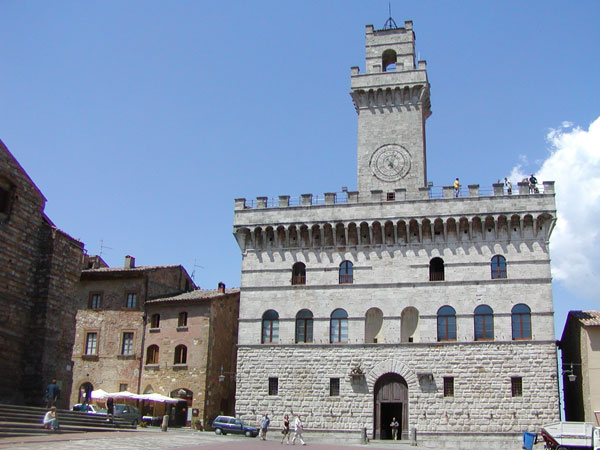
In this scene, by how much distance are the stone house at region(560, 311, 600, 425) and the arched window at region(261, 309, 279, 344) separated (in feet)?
49.4

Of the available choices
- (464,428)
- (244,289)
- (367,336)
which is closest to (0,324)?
(244,289)

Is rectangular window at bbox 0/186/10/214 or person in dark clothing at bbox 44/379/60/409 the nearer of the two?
person in dark clothing at bbox 44/379/60/409

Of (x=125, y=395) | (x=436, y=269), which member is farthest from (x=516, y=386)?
(x=125, y=395)

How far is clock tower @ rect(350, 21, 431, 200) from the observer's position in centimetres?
3972

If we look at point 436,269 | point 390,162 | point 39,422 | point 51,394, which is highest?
point 390,162

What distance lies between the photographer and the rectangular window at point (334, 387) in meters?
35.8

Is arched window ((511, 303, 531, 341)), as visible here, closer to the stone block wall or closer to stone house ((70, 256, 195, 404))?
the stone block wall

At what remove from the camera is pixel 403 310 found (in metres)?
36.0

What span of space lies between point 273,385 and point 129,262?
1534 centimetres

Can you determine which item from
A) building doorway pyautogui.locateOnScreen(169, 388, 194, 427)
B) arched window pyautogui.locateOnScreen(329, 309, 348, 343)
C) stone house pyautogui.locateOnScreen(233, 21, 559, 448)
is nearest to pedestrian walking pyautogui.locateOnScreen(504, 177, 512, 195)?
stone house pyautogui.locateOnScreen(233, 21, 559, 448)

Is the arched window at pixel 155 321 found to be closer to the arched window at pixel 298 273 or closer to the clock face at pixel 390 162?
the arched window at pixel 298 273

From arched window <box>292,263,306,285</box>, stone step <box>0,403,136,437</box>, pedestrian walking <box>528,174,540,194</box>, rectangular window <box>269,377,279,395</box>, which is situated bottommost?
stone step <box>0,403,136,437</box>

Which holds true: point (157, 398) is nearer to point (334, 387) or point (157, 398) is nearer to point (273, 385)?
point (273, 385)

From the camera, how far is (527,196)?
35750mm
